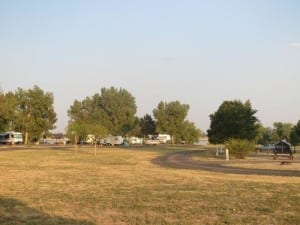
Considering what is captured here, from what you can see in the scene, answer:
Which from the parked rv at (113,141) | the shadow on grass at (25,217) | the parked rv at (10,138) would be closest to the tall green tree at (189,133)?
the parked rv at (113,141)

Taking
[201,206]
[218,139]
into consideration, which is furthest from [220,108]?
[201,206]

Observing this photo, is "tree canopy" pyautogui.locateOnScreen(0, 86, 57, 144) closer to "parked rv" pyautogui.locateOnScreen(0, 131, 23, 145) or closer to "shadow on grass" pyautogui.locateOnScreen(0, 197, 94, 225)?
"parked rv" pyautogui.locateOnScreen(0, 131, 23, 145)

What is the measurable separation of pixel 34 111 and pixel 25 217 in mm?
88871

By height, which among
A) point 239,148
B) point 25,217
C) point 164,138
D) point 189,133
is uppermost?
point 189,133

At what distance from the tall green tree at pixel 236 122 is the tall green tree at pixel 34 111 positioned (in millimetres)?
49057

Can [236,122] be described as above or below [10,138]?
above

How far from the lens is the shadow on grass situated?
33.8 ft

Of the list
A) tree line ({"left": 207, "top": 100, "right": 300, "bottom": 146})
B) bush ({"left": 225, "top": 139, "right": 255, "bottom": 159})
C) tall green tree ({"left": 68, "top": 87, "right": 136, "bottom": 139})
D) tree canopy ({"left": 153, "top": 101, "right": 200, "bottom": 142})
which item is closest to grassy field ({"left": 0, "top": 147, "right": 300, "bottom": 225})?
bush ({"left": 225, "top": 139, "right": 255, "bottom": 159})

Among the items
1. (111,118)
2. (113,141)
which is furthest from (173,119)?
(113,141)

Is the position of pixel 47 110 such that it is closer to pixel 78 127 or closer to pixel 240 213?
pixel 78 127

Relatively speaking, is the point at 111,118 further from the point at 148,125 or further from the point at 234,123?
the point at 234,123

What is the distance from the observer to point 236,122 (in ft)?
179

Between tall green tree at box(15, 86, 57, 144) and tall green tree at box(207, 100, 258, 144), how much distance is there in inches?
1931

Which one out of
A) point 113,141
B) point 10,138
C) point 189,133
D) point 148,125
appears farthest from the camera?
point 148,125
